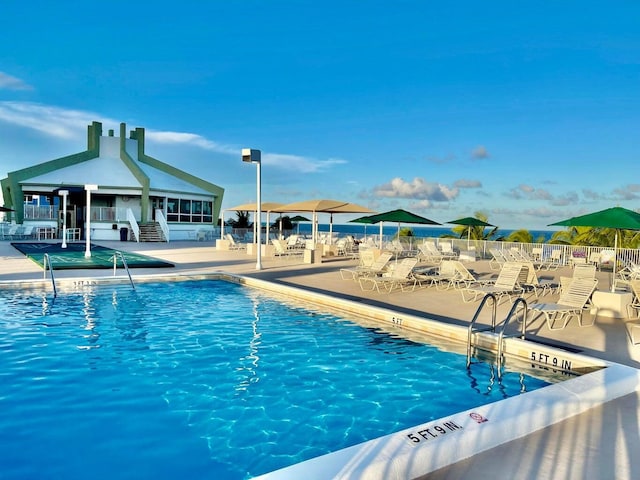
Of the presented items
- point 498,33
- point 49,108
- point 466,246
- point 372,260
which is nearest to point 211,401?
point 372,260

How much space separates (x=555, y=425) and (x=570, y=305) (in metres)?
4.61

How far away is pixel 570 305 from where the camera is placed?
800 cm

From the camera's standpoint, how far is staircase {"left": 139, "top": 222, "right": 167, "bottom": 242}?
30.6 m

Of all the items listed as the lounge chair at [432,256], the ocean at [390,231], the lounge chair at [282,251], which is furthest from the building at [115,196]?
the lounge chair at [432,256]

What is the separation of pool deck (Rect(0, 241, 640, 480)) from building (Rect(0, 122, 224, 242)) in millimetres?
16995

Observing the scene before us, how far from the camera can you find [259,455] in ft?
13.0

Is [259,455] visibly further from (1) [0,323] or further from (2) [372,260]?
(2) [372,260]

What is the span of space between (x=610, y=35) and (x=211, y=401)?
22812mm

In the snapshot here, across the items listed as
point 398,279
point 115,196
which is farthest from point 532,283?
point 115,196

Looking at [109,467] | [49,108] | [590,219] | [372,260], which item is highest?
[49,108]

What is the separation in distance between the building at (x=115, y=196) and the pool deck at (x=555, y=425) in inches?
669

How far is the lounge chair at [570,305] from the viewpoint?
7.64 metres

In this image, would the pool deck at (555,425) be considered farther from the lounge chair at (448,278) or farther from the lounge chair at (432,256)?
the lounge chair at (432,256)

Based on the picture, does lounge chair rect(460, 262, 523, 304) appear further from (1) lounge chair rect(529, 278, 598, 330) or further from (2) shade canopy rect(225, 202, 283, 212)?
(2) shade canopy rect(225, 202, 283, 212)
